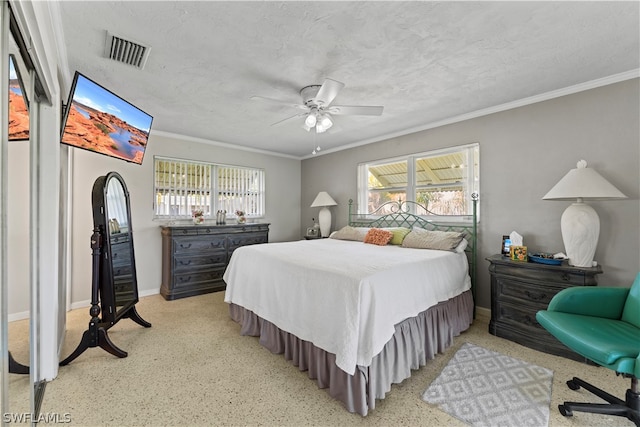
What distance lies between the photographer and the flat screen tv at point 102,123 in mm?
2146

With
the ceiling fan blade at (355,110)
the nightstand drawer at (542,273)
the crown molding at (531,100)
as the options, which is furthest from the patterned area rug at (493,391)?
the crown molding at (531,100)

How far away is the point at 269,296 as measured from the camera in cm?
256

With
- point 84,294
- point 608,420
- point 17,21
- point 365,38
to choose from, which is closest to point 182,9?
point 17,21

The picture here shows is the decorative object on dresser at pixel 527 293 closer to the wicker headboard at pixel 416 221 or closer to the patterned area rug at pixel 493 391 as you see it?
the patterned area rug at pixel 493 391

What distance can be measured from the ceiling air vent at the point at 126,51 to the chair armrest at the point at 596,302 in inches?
148

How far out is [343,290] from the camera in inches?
75.2

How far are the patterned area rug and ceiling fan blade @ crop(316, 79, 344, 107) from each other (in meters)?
2.42

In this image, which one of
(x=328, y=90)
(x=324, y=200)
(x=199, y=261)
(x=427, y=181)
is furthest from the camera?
(x=324, y=200)

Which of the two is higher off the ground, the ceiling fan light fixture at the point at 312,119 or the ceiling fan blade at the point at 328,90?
the ceiling fan blade at the point at 328,90

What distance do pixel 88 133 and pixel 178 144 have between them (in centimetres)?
221

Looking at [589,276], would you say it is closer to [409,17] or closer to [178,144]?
Result: [409,17]

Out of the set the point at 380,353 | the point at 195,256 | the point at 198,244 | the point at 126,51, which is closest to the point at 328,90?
the point at 126,51

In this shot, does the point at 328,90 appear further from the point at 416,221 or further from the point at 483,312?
the point at 483,312

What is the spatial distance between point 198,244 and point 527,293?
4312 mm
